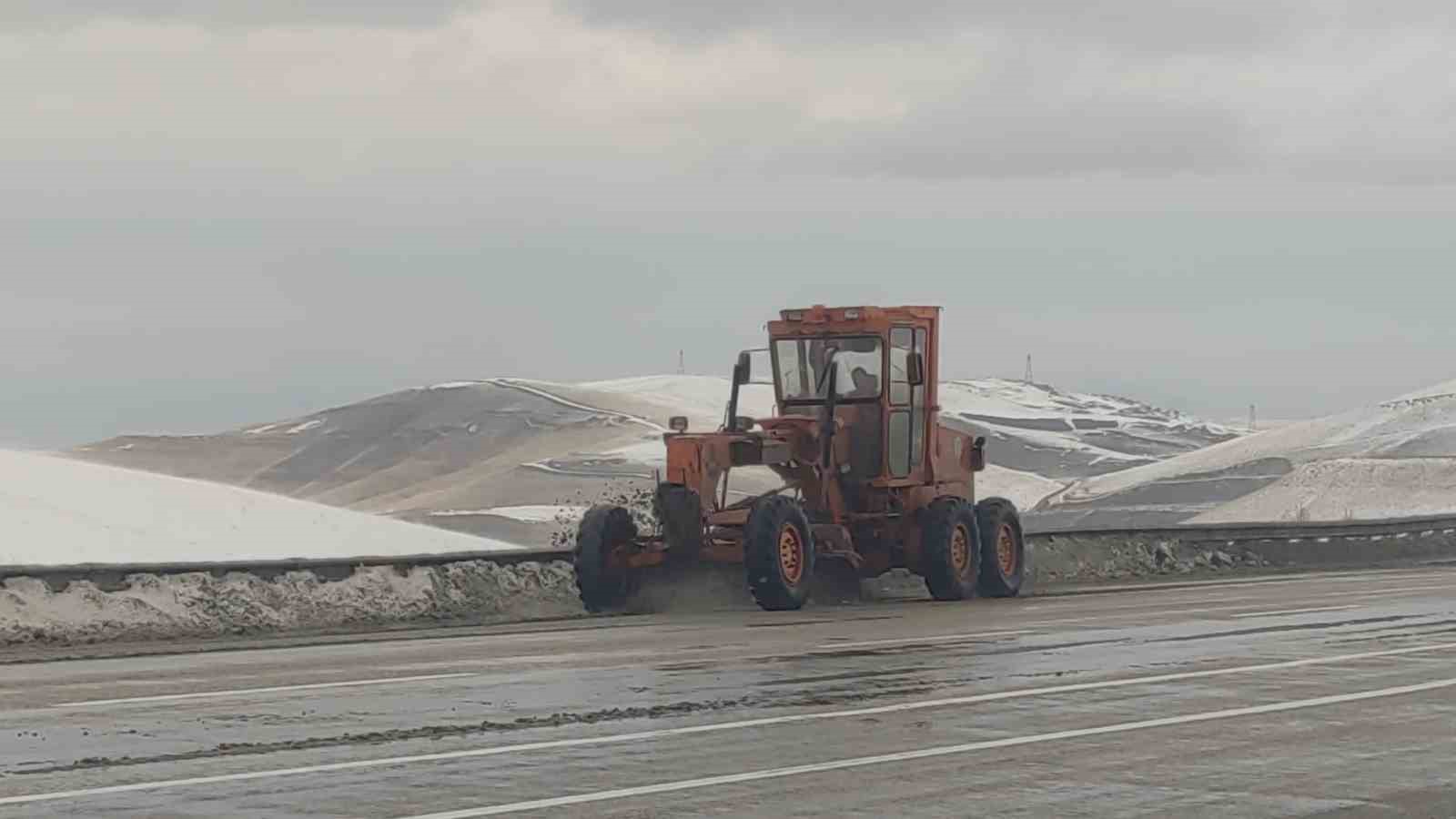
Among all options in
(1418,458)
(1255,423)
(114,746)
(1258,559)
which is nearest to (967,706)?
(114,746)

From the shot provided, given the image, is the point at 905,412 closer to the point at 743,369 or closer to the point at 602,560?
the point at 743,369

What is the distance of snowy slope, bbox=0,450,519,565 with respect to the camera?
3216 cm

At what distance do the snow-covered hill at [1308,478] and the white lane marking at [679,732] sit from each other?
141ft

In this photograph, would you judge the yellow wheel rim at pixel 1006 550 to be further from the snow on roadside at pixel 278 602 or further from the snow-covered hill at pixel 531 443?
the snow-covered hill at pixel 531 443

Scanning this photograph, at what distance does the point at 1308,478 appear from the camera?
69.4 metres

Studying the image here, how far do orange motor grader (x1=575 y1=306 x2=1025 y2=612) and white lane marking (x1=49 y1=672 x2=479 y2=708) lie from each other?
28.3ft

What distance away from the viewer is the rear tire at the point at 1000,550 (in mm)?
28047

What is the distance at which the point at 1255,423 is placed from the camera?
145000 millimetres

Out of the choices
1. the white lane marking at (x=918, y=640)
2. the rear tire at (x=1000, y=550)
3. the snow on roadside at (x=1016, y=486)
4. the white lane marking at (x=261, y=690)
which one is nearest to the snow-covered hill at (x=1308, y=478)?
the snow on roadside at (x=1016, y=486)

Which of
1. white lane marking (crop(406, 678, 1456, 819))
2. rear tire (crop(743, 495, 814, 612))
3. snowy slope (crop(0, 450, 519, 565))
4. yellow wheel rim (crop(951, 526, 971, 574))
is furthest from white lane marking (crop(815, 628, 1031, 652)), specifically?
snowy slope (crop(0, 450, 519, 565))

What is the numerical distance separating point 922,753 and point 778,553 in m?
12.0

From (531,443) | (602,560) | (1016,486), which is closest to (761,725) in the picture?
(602,560)

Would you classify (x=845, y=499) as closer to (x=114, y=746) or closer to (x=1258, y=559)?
(x=1258, y=559)

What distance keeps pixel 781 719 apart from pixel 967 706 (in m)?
1.32
